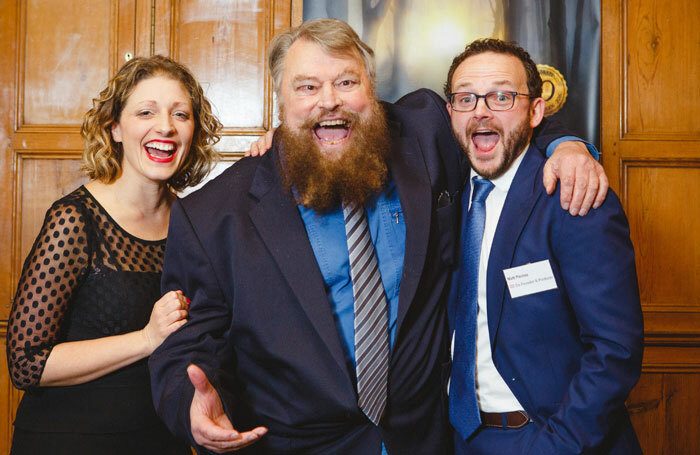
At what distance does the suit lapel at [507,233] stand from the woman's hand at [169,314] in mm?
982

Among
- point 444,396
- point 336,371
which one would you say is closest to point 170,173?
point 336,371

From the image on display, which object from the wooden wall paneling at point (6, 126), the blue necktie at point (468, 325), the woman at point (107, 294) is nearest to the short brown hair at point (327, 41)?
the woman at point (107, 294)

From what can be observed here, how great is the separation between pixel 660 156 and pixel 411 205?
6.79ft

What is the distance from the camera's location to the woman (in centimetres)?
200

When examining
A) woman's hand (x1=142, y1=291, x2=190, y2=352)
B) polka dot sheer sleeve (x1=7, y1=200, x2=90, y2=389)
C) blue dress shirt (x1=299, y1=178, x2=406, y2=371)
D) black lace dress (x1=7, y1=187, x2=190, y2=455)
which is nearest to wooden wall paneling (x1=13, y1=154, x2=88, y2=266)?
black lace dress (x1=7, y1=187, x2=190, y2=455)

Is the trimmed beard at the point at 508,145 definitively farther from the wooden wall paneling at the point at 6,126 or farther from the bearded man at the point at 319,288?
the wooden wall paneling at the point at 6,126

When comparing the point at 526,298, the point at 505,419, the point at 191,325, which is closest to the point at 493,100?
the point at 526,298

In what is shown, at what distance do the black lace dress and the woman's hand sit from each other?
9.0 inches

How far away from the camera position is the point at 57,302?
2008 millimetres

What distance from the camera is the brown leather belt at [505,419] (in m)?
1.74

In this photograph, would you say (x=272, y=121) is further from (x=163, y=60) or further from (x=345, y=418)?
(x=345, y=418)

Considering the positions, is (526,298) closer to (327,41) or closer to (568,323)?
(568,323)

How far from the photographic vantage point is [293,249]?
1.77 metres

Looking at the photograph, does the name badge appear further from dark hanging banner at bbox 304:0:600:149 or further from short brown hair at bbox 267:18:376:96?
dark hanging banner at bbox 304:0:600:149
